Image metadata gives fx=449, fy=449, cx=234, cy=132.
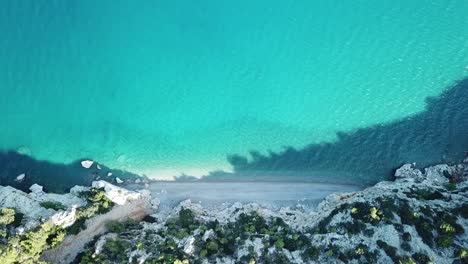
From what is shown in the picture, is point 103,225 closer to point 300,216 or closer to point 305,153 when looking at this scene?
point 300,216

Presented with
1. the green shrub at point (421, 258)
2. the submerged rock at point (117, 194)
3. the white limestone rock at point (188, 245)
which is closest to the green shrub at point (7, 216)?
the submerged rock at point (117, 194)

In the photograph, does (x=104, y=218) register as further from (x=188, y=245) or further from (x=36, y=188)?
(x=36, y=188)

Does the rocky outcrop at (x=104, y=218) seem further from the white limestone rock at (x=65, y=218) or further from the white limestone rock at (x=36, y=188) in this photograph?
the white limestone rock at (x=36, y=188)

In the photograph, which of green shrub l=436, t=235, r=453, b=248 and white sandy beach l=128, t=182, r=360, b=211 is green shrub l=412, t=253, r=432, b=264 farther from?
white sandy beach l=128, t=182, r=360, b=211

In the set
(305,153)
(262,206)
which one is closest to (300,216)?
(262,206)

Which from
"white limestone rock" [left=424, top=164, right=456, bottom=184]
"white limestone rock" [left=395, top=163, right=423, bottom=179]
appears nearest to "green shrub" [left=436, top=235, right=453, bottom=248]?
"white limestone rock" [left=424, top=164, right=456, bottom=184]

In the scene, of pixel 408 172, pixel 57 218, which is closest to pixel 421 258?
pixel 408 172
